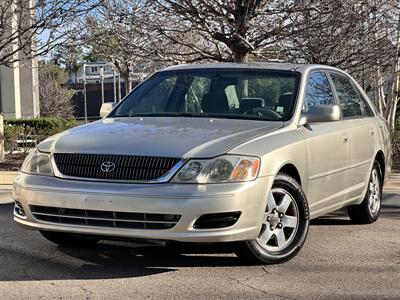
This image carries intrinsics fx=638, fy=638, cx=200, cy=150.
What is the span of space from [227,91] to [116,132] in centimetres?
130

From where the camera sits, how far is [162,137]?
198 inches

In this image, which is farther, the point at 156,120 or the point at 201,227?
the point at 156,120

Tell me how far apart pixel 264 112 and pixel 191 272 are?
64.8 inches

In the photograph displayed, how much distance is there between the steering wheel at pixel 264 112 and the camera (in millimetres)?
5762

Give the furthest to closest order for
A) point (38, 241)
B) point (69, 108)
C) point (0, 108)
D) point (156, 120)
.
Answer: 1. point (69, 108)
2. point (0, 108)
3. point (38, 241)
4. point (156, 120)

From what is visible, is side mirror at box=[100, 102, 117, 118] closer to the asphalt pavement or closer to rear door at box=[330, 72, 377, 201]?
the asphalt pavement

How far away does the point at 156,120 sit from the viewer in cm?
573

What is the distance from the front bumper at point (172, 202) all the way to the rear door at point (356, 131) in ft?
6.14

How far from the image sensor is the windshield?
5871 millimetres

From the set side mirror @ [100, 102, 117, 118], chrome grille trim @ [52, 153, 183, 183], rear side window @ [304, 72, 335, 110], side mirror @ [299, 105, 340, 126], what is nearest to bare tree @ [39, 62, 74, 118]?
side mirror @ [100, 102, 117, 118]

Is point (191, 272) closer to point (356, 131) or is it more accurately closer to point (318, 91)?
point (318, 91)

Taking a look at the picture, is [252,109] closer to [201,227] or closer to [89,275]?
[201,227]

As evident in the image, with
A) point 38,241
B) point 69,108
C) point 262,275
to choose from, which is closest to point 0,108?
point 69,108

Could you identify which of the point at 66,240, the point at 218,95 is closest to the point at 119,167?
the point at 66,240
